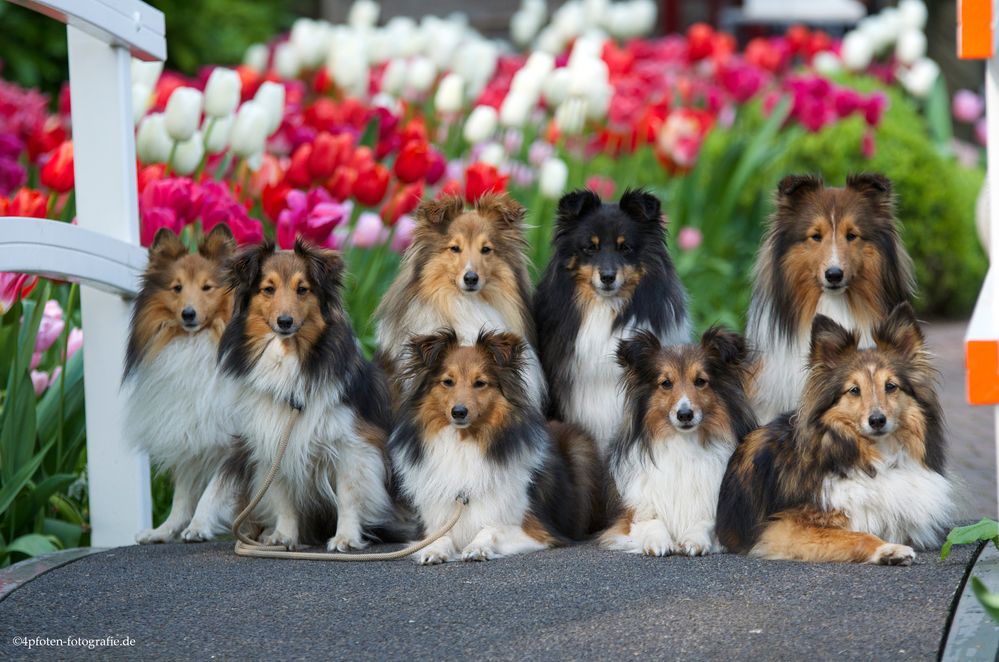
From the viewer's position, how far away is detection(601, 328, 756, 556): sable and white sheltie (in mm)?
5004

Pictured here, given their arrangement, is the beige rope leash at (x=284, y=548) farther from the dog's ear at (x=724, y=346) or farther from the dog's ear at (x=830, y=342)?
the dog's ear at (x=830, y=342)

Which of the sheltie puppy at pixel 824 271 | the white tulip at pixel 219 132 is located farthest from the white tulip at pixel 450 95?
the sheltie puppy at pixel 824 271

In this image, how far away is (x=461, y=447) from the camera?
5035 mm

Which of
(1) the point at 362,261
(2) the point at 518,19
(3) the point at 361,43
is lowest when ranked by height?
(1) the point at 362,261

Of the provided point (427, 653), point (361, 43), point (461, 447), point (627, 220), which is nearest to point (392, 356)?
point (461, 447)

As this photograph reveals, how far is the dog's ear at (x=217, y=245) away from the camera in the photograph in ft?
17.3

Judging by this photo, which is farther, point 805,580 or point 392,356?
point 392,356

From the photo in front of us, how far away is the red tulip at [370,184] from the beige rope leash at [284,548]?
173cm

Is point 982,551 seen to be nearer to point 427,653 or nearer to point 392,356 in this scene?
point 427,653

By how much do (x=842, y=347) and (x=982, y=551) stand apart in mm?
812

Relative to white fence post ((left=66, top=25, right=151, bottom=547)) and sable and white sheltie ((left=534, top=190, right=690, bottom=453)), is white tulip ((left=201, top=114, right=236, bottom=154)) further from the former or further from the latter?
sable and white sheltie ((left=534, top=190, right=690, bottom=453))

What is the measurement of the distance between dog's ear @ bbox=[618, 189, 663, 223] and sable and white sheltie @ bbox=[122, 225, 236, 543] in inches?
63.6

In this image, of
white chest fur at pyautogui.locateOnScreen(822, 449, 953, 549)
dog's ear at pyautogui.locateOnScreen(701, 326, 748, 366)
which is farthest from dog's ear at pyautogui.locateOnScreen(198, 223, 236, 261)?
white chest fur at pyautogui.locateOnScreen(822, 449, 953, 549)

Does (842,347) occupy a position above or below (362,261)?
below
